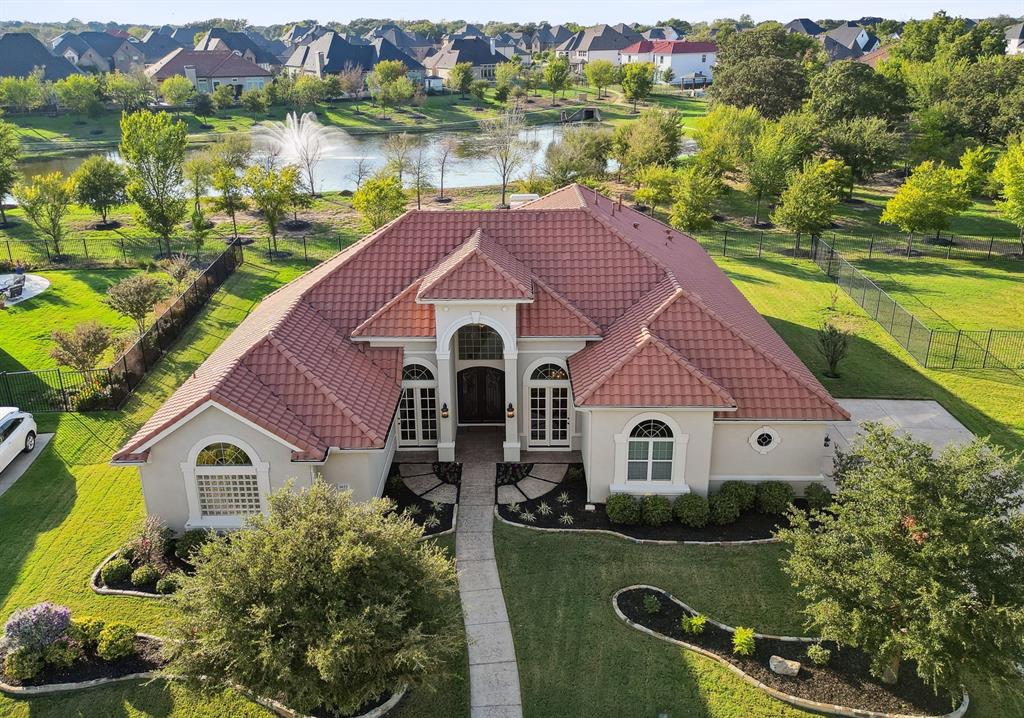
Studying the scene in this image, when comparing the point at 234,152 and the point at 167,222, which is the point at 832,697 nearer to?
the point at 167,222

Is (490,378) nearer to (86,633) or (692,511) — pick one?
(692,511)

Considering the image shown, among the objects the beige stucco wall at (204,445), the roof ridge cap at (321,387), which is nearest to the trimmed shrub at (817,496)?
the roof ridge cap at (321,387)

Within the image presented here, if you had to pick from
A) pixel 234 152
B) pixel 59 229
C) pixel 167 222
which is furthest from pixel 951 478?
pixel 234 152

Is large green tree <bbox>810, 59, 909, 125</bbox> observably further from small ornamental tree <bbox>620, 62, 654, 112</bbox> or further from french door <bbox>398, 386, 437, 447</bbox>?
french door <bbox>398, 386, 437, 447</bbox>

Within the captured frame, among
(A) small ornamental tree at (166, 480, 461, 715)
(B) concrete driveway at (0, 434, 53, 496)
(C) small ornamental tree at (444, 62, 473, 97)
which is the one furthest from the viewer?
(C) small ornamental tree at (444, 62, 473, 97)

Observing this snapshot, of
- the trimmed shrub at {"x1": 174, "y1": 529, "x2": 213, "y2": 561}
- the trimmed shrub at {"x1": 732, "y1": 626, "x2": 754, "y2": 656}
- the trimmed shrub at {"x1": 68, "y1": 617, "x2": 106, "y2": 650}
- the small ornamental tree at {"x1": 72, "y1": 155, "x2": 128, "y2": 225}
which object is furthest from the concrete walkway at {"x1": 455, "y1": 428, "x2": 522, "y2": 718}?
the small ornamental tree at {"x1": 72, "y1": 155, "x2": 128, "y2": 225}

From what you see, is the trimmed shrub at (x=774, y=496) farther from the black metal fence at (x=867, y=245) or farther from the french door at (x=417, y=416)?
the black metal fence at (x=867, y=245)
